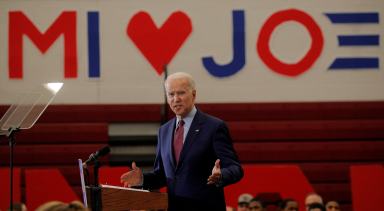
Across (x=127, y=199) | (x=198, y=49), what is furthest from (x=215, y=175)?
(x=198, y=49)

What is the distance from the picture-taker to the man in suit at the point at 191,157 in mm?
3432

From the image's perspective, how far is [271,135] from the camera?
8383mm

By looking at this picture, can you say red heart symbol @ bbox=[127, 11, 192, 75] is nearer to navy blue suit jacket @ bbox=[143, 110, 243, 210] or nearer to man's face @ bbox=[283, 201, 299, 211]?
man's face @ bbox=[283, 201, 299, 211]

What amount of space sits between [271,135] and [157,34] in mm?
1650

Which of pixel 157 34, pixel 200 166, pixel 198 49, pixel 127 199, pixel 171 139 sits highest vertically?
pixel 157 34

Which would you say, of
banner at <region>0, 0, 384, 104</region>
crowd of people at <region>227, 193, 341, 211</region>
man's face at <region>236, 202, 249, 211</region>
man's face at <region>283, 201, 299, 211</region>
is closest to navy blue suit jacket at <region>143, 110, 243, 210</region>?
crowd of people at <region>227, 193, 341, 211</region>

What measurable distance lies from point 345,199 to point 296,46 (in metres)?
1.73

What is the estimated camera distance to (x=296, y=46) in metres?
8.31

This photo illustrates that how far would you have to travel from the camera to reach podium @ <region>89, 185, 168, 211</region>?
130 inches

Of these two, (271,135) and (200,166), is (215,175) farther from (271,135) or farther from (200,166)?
(271,135)

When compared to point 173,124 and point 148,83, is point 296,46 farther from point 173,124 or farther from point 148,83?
point 173,124

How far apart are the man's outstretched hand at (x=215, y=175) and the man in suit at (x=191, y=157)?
4.9 inches

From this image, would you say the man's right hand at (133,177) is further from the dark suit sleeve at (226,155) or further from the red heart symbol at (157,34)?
the red heart symbol at (157,34)

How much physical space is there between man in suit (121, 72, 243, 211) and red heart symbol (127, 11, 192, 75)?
4742 millimetres
